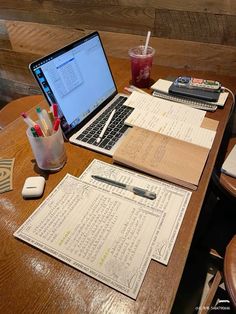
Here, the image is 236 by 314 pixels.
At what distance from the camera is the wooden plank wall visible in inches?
50.1

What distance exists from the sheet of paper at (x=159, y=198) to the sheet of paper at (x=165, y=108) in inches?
12.5

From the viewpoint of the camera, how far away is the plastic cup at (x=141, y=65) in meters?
1.10

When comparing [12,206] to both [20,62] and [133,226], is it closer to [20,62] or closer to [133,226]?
[133,226]

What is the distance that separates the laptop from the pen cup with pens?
99 millimetres

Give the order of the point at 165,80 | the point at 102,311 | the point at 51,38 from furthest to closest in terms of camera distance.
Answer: the point at 51,38
the point at 165,80
the point at 102,311

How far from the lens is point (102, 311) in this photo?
1.51 ft

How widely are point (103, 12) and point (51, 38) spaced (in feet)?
1.54

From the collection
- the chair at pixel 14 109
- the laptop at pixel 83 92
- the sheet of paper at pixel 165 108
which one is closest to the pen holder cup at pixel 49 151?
the laptop at pixel 83 92

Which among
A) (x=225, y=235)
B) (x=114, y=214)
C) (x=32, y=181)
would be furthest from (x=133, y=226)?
(x=225, y=235)

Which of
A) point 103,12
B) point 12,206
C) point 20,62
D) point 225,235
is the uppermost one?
point 103,12

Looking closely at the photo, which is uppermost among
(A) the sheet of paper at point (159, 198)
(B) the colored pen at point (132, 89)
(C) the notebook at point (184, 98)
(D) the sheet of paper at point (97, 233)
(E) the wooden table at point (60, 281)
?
(C) the notebook at point (184, 98)

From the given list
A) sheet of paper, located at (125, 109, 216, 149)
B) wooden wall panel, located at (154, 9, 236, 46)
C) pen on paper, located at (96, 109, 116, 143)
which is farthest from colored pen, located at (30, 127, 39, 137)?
wooden wall panel, located at (154, 9, 236, 46)

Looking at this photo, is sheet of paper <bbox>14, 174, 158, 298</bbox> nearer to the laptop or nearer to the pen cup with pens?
the pen cup with pens

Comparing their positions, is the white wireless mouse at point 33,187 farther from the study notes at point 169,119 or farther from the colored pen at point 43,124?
the study notes at point 169,119
